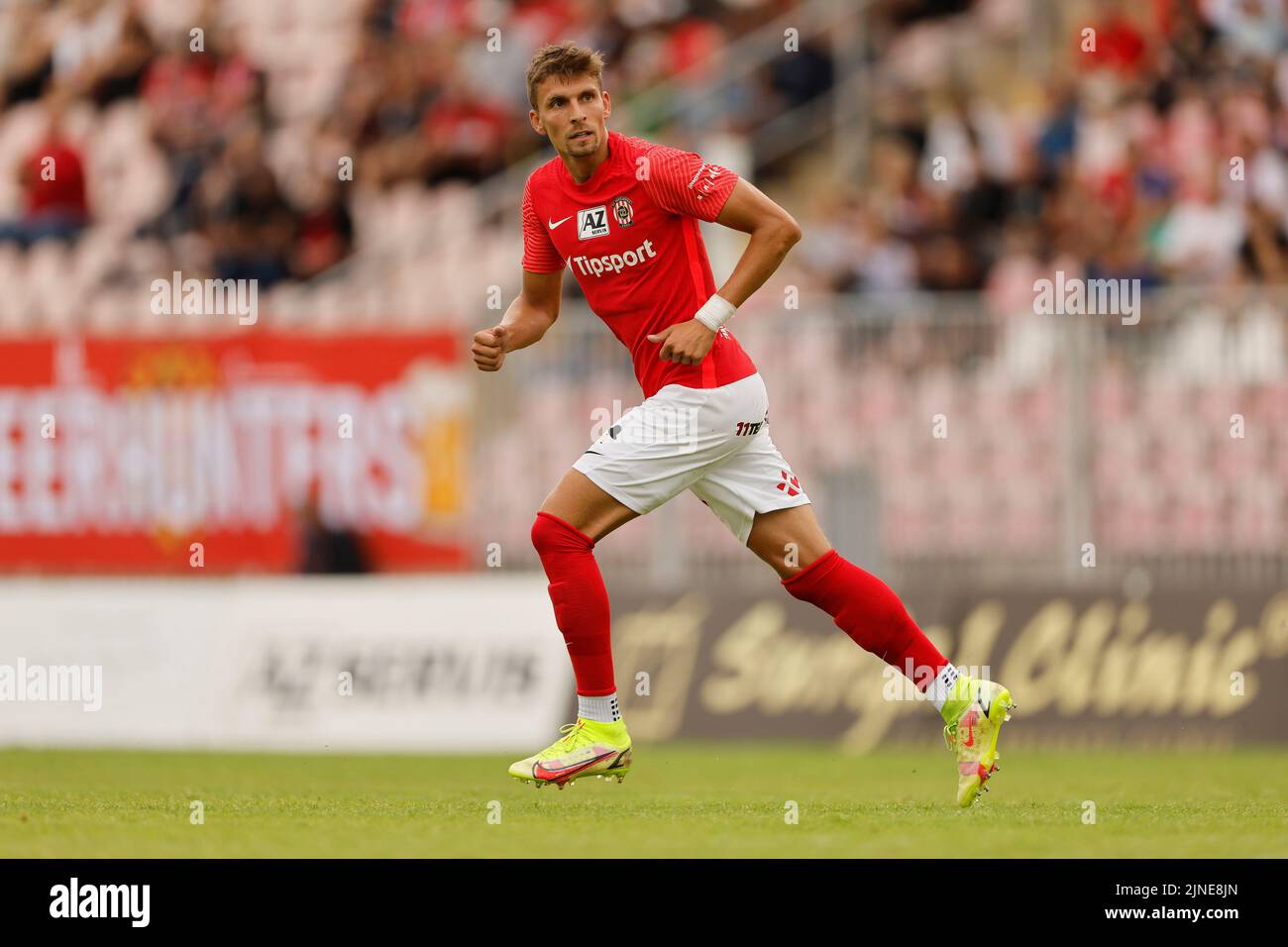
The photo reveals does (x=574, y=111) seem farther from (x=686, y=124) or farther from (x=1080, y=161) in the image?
(x=686, y=124)

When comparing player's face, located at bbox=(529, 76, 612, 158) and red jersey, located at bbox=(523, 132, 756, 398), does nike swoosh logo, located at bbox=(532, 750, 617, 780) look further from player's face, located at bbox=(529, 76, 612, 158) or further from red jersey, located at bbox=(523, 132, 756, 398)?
player's face, located at bbox=(529, 76, 612, 158)

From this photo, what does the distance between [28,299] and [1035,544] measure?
33.3 ft

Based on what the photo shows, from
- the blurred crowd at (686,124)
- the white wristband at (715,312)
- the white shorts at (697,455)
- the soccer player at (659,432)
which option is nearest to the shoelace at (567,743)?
the soccer player at (659,432)

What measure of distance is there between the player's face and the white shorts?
104 cm

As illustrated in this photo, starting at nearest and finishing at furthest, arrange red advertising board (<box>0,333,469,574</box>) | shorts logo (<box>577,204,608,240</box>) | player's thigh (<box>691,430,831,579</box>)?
shorts logo (<box>577,204,608,240</box>) < player's thigh (<box>691,430,831,579</box>) < red advertising board (<box>0,333,469,574</box>)

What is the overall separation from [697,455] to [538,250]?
1239 millimetres

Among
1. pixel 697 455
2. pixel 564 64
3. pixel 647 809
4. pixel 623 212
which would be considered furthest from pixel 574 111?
pixel 647 809

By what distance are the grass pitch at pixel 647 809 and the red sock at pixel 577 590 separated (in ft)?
2.06

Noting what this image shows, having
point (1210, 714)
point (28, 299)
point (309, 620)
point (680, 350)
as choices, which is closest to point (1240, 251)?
point (1210, 714)

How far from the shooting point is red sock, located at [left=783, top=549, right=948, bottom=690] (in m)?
8.61

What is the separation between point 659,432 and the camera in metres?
8.54

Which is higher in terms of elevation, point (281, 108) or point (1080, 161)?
point (281, 108)

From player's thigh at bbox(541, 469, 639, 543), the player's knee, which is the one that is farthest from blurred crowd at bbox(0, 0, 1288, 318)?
the player's knee

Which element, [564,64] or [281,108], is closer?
[564,64]
